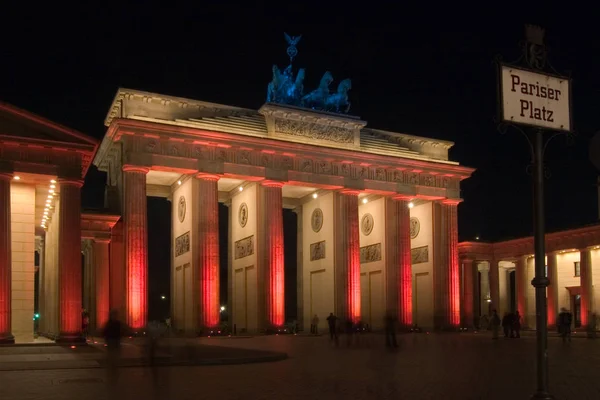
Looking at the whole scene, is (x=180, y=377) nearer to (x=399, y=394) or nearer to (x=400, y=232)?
(x=399, y=394)

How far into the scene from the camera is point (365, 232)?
62.0 meters

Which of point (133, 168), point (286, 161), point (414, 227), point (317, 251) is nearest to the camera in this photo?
point (133, 168)

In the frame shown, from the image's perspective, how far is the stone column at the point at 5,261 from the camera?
2928cm

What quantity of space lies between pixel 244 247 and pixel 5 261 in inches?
1036

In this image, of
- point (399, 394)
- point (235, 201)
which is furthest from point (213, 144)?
point (399, 394)

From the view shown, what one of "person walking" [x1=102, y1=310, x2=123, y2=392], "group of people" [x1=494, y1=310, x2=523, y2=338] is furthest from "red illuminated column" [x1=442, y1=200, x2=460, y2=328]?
"person walking" [x1=102, y1=310, x2=123, y2=392]

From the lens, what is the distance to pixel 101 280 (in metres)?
45.1

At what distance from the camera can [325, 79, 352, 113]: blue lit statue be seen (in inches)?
2279

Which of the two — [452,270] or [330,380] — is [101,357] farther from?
[452,270]

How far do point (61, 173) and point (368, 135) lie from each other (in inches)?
1277

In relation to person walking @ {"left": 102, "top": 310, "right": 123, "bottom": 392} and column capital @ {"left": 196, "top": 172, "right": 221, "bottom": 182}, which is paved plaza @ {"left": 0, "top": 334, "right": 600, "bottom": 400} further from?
column capital @ {"left": 196, "top": 172, "right": 221, "bottom": 182}

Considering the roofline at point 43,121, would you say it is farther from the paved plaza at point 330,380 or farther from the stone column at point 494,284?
the stone column at point 494,284

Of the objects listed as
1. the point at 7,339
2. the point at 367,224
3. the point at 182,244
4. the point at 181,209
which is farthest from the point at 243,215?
the point at 7,339

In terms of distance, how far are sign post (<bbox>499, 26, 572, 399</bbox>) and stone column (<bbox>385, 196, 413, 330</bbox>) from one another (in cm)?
4770
